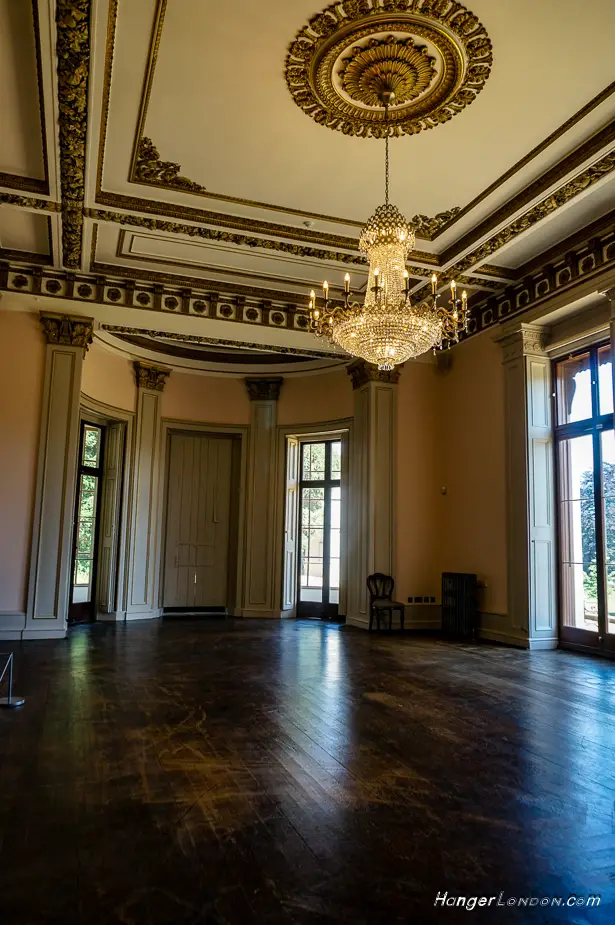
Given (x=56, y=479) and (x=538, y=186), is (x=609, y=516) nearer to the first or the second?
(x=538, y=186)

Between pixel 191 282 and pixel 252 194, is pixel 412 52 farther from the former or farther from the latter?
pixel 191 282

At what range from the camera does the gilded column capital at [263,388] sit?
10016 mm

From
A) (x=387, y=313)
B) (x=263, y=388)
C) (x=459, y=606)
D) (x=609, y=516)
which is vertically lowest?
(x=459, y=606)

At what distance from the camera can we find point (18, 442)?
7012mm

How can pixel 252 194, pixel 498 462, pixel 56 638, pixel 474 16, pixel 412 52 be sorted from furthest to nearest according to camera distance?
pixel 498 462, pixel 56 638, pixel 252 194, pixel 412 52, pixel 474 16

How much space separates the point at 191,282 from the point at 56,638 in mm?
4382

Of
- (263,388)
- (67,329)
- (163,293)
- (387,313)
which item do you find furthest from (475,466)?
(67,329)

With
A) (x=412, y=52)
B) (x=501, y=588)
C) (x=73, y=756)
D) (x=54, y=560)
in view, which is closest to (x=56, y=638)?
(x=54, y=560)

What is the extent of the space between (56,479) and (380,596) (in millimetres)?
4325

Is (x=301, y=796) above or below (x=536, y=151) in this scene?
below

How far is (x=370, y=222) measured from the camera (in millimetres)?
4797

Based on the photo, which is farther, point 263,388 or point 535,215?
point 263,388

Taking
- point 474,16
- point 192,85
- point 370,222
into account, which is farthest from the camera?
point 370,222

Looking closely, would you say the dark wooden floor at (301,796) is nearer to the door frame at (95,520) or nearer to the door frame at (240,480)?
the door frame at (95,520)
